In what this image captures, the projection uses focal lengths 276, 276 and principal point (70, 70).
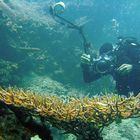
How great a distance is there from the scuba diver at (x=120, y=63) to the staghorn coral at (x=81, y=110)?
245 cm

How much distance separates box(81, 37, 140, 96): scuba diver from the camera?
6344 millimetres

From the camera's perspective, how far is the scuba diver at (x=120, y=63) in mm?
6344

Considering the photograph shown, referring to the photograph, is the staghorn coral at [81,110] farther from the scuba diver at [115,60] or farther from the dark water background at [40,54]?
the dark water background at [40,54]

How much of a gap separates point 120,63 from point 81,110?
3.40 meters

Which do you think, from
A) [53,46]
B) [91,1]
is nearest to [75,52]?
[53,46]

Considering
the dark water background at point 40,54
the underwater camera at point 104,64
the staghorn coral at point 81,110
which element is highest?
the dark water background at point 40,54

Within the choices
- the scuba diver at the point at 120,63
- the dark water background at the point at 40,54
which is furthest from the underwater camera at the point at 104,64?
the dark water background at the point at 40,54

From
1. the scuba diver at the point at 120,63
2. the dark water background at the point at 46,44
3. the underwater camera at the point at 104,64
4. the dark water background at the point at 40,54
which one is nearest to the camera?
the scuba diver at the point at 120,63

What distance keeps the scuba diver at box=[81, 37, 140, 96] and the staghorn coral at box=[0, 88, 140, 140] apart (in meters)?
2.45

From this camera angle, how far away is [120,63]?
22.5ft

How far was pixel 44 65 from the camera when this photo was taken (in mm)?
11211

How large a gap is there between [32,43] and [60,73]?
1910 millimetres

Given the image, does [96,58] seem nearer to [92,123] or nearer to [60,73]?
[92,123]

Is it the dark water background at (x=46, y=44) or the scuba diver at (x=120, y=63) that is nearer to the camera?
the scuba diver at (x=120, y=63)
